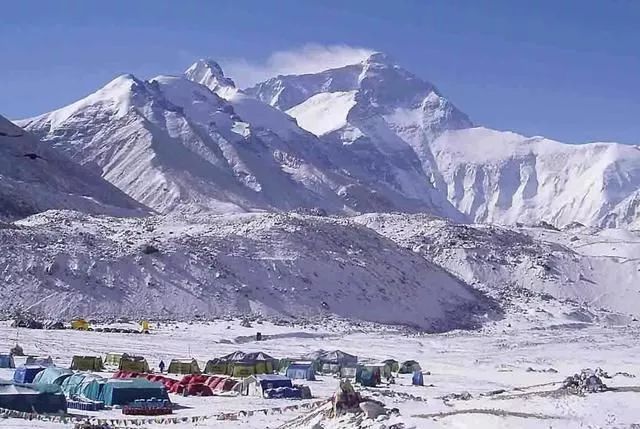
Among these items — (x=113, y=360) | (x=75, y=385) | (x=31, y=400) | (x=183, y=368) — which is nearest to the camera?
(x=31, y=400)

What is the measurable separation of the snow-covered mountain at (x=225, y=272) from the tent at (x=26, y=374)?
111 ft

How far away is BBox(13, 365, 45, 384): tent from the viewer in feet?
125

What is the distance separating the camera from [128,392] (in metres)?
34.3

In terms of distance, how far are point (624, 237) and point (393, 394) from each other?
102134 millimetres

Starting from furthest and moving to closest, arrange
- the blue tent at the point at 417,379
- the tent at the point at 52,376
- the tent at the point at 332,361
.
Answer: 1. the tent at the point at 332,361
2. the blue tent at the point at 417,379
3. the tent at the point at 52,376

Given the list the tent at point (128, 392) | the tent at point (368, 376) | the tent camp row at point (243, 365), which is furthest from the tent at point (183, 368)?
the tent at point (128, 392)

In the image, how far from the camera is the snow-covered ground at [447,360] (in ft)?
79.9

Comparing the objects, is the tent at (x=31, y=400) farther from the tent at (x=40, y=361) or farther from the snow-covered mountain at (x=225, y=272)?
the snow-covered mountain at (x=225, y=272)

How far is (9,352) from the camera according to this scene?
49.5 metres

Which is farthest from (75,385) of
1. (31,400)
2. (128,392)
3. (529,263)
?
(529,263)

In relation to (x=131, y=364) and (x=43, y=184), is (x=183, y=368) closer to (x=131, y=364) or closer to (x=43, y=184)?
(x=131, y=364)

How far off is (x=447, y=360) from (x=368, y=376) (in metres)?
15.6

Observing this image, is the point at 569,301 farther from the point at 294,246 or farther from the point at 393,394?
the point at 393,394

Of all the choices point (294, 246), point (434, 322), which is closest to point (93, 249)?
point (294, 246)
